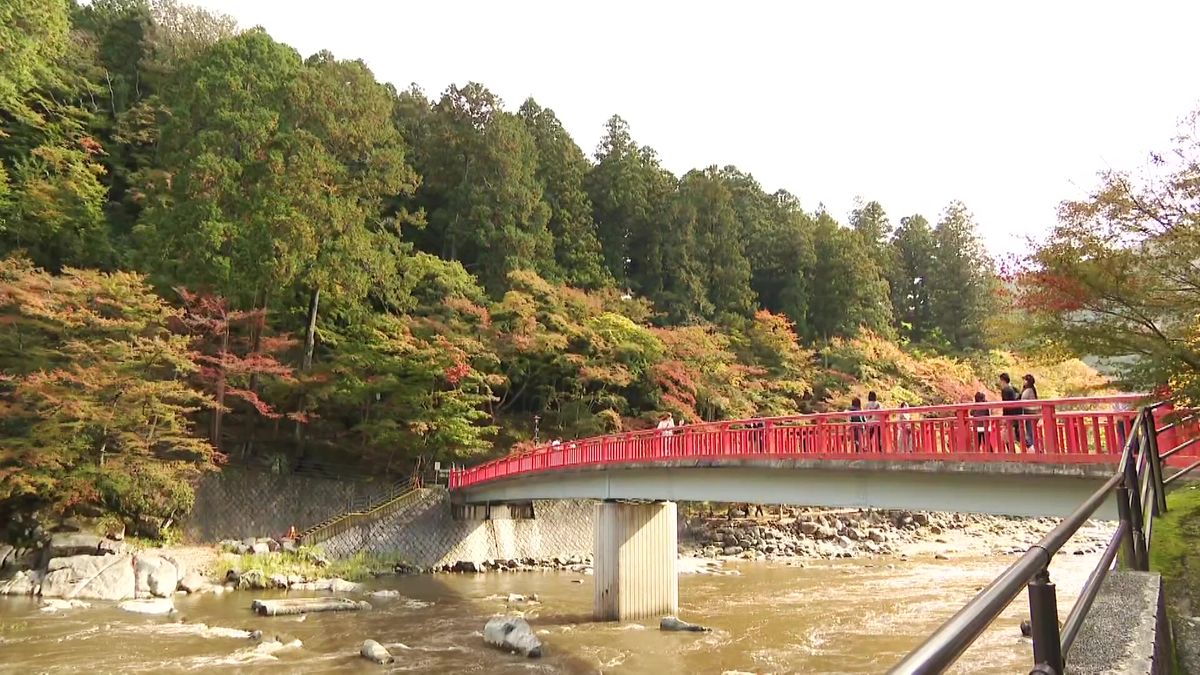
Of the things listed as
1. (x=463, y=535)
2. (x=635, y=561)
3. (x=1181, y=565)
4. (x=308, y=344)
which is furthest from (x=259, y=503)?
(x=1181, y=565)

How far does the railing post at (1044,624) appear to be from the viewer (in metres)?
1.77

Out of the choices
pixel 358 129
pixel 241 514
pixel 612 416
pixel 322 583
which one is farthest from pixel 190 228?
pixel 612 416

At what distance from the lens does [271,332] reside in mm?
26562

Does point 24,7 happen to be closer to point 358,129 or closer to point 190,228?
point 190,228

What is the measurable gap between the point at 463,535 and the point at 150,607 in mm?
10096

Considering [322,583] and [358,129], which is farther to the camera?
[358,129]

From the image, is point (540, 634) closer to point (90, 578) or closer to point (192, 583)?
point (192, 583)

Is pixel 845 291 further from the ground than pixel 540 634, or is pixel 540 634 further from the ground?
pixel 845 291

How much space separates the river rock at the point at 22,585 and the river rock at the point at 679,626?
46.5ft

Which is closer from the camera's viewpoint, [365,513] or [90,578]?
[90,578]

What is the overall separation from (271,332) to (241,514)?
276 inches

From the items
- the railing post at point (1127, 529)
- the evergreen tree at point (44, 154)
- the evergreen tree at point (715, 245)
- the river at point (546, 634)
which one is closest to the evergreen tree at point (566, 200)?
the evergreen tree at point (715, 245)

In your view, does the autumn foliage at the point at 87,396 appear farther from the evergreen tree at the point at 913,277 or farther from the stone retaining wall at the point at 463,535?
the evergreen tree at the point at 913,277

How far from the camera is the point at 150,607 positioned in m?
15.7
